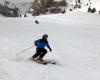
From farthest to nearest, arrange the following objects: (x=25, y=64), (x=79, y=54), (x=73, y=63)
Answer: (x=79, y=54), (x=73, y=63), (x=25, y=64)

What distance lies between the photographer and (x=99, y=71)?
14.7 metres

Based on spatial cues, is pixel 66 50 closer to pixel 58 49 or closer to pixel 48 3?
pixel 58 49

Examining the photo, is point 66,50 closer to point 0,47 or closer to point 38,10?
point 0,47

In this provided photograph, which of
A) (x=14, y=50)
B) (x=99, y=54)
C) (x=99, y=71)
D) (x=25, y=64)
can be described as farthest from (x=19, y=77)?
Result: (x=99, y=54)

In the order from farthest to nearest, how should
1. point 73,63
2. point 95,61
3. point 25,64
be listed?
1. point 95,61
2. point 73,63
3. point 25,64

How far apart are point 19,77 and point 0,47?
7.00 metres

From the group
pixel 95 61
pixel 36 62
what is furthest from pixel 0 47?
pixel 95 61

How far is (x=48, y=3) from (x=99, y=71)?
123139 mm

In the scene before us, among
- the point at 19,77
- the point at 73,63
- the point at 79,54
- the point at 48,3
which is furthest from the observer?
the point at 48,3

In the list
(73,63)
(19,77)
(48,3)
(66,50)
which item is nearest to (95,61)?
(73,63)

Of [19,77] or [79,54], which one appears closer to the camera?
[19,77]

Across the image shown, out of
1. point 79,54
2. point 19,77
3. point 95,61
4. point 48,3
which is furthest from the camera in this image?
point 48,3

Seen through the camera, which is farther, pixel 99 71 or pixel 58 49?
pixel 58 49

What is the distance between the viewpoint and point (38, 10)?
140 metres
